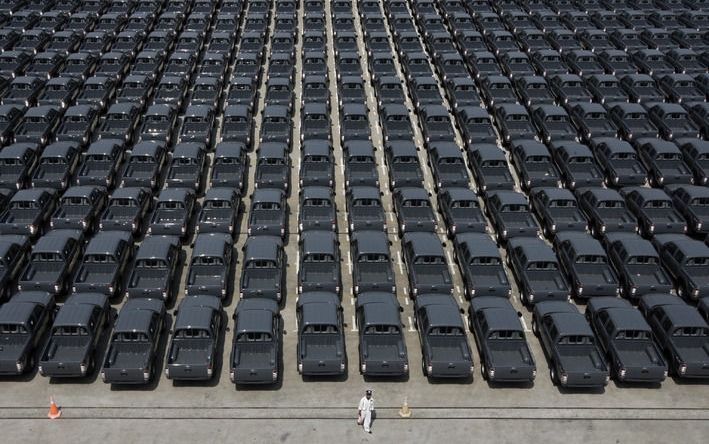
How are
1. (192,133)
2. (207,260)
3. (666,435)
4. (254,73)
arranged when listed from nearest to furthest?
(666,435)
(207,260)
(192,133)
(254,73)

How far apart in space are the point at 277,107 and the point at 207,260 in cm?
1267

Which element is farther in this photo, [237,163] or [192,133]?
[192,133]

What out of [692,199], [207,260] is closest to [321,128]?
[207,260]

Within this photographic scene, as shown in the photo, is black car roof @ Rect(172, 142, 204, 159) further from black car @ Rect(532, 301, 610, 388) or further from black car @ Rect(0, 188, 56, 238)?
black car @ Rect(532, 301, 610, 388)

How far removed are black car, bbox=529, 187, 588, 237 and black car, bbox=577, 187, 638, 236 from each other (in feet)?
2.15

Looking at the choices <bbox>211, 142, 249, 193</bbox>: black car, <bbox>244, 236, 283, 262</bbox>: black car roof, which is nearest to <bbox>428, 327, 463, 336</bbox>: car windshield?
<bbox>244, 236, 283, 262</bbox>: black car roof

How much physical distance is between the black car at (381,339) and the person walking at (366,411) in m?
1.26

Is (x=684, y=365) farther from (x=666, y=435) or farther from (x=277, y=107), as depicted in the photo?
(x=277, y=107)

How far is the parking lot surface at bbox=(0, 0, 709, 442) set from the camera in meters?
19.0

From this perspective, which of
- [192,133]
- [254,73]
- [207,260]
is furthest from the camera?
[254,73]

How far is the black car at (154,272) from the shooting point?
21531 mm

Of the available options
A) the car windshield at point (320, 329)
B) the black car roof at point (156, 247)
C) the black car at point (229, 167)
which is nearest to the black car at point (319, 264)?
the car windshield at point (320, 329)

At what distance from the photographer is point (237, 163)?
1128 inches

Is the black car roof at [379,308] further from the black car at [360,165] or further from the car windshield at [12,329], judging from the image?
the car windshield at [12,329]
